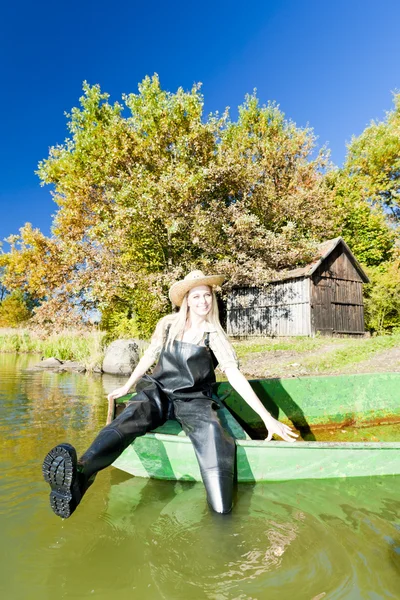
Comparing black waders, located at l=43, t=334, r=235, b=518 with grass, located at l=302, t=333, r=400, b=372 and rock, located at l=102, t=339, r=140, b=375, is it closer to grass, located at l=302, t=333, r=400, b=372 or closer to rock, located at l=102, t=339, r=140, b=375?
grass, located at l=302, t=333, r=400, b=372

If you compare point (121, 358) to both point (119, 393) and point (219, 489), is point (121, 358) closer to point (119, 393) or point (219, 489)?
point (119, 393)

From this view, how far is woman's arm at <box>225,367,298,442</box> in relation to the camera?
3119 mm

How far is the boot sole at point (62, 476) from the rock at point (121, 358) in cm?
983

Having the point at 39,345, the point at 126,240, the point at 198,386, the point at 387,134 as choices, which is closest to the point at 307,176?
the point at 387,134

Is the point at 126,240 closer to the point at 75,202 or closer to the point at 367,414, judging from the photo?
the point at 75,202

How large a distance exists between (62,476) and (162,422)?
1.35m

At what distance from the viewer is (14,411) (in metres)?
6.51

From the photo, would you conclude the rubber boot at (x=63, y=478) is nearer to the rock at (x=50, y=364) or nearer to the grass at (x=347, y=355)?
the grass at (x=347, y=355)

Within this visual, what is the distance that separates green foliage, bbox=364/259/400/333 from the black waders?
67.3 feet

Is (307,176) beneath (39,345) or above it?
above

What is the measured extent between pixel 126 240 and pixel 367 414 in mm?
12320

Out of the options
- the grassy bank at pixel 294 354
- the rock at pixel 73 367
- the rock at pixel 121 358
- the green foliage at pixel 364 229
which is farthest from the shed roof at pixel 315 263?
the rock at pixel 73 367

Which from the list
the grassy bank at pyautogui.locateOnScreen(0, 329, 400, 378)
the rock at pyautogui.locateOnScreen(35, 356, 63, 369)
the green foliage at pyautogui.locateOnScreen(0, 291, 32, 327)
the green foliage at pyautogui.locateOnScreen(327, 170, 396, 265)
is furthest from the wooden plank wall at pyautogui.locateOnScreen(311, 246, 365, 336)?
the green foliage at pyautogui.locateOnScreen(0, 291, 32, 327)

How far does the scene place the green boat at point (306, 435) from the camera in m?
3.12
